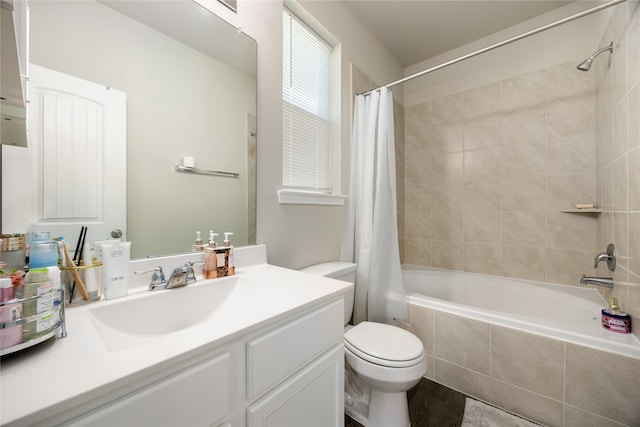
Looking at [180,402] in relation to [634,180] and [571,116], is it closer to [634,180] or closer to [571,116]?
[634,180]

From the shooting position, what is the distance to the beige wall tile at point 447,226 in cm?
232

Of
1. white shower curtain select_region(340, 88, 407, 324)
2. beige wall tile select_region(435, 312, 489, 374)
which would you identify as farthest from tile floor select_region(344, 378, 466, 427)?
white shower curtain select_region(340, 88, 407, 324)

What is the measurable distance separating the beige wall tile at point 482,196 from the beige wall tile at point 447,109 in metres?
0.64

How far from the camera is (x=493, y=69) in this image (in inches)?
84.7

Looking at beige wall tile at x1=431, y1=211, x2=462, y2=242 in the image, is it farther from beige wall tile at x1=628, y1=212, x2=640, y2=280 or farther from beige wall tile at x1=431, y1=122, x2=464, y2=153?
beige wall tile at x1=628, y1=212, x2=640, y2=280

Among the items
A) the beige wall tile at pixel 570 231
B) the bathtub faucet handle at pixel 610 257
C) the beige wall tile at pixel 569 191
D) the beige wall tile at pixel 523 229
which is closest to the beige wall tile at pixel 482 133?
the beige wall tile at pixel 569 191

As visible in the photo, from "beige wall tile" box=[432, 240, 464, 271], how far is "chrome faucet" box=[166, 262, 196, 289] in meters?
2.21

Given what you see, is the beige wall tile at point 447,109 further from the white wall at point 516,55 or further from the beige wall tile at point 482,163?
the beige wall tile at point 482,163

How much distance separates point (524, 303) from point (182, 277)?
232 centimetres

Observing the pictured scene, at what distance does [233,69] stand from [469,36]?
2.17m

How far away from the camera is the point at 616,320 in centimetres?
117

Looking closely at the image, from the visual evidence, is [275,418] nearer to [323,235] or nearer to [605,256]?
[323,235]

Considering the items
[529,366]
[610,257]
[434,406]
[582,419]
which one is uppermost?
[610,257]

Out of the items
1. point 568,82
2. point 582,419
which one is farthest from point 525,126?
point 582,419
